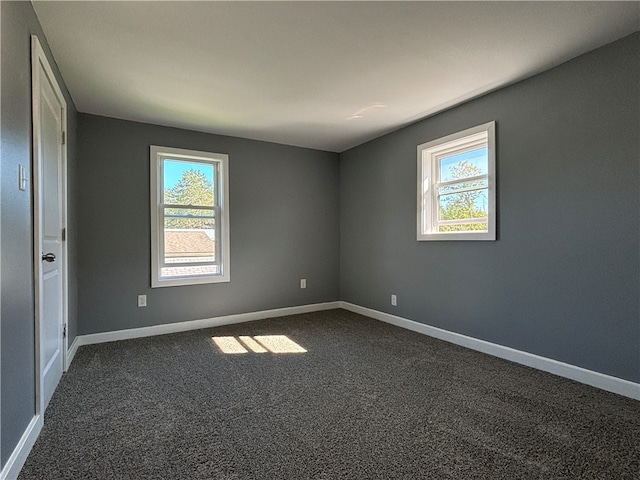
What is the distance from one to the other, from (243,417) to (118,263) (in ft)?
8.00

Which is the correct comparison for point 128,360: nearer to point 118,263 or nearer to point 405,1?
point 118,263

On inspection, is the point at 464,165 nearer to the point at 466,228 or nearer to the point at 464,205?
the point at 464,205

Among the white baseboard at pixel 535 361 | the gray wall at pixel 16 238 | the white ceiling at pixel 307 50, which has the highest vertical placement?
the white ceiling at pixel 307 50

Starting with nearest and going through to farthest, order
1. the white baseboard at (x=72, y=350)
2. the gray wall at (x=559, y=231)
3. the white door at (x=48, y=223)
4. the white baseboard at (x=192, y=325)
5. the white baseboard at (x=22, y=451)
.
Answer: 1. the white baseboard at (x=22, y=451)
2. the white door at (x=48, y=223)
3. the gray wall at (x=559, y=231)
4. the white baseboard at (x=72, y=350)
5. the white baseboard at (x=192, y=325)

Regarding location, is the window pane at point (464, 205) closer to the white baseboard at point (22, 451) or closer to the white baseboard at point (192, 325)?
the white baseboard at point (192, 325)

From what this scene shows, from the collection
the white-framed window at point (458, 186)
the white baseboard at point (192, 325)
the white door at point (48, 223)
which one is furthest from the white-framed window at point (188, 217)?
the white-framed window at point (458, 186)

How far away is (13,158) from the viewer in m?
1.52

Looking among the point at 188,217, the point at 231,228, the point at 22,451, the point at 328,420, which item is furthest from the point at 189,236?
the point at 328,420

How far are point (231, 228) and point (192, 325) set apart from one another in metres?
1.22

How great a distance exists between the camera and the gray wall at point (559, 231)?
219 cm

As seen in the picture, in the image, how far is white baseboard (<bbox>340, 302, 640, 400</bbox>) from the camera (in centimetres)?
220

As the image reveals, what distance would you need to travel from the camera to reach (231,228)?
4.19m

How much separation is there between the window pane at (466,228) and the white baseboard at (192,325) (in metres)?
2.07

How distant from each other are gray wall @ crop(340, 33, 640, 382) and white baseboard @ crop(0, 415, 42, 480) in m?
3.18
